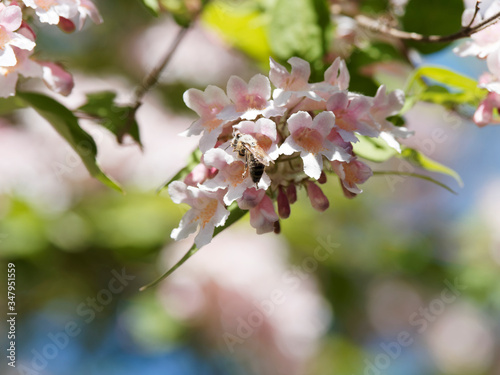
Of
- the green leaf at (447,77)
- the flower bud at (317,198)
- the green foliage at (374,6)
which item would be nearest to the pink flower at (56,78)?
the flower bud at (317,198)

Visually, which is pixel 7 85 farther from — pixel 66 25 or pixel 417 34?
pixel 417 34

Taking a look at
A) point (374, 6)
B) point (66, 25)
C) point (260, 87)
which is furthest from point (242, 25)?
point (260, 87)

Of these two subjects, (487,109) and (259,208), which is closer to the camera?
(259,208)

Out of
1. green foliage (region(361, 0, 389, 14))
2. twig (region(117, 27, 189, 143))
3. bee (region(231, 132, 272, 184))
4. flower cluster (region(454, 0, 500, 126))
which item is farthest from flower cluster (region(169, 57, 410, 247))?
green foliage (region(361, 0, 389, 14))

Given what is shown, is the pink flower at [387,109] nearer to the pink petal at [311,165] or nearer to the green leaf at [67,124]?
Answer: the pink petal at [311,165]

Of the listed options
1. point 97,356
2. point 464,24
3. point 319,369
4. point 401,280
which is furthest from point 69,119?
point 401,280

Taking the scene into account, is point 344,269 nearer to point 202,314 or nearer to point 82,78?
point 202,314

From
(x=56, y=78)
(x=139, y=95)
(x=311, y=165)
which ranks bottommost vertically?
(x=139, y=95)

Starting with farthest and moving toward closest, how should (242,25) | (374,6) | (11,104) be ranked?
(242,25), (374,6), (11,104)
